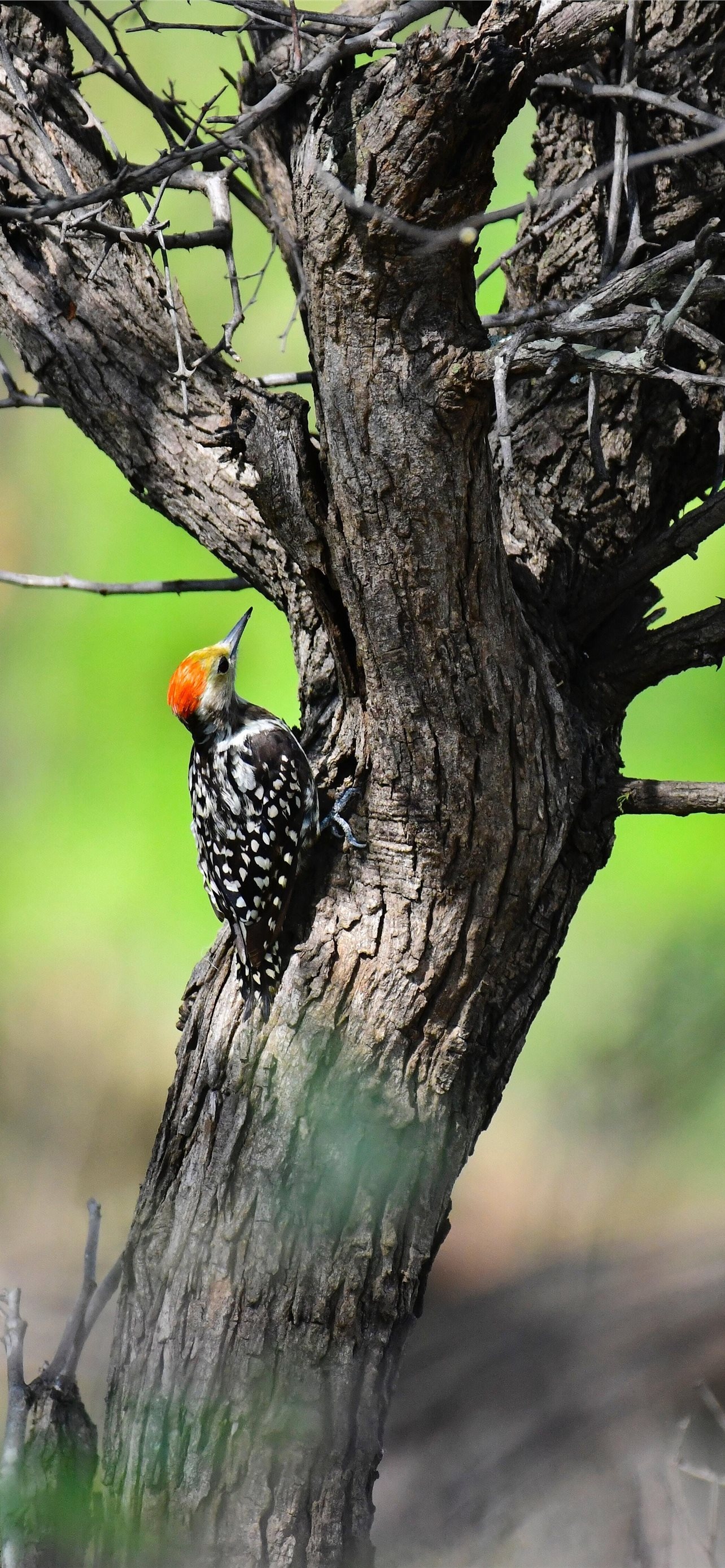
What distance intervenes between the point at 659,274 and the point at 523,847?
1.04 meters

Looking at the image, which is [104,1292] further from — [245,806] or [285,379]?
[285,379]

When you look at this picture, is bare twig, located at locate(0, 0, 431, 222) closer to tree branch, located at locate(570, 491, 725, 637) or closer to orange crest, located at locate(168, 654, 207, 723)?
tree branch, located at locate(570, 491, 725, 637)

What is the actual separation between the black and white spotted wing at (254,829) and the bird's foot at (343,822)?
0.28 feet

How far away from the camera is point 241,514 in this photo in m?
2.30

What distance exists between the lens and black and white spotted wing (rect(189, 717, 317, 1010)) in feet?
7.41

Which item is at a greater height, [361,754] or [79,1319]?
[361,754]

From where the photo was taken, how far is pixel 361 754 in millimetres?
2068

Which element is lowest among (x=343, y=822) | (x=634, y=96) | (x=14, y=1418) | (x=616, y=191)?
(x=14, y=1418)

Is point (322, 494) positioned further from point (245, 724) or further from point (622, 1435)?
point (622, 1435)

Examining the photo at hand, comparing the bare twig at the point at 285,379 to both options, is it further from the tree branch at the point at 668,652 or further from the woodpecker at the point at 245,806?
the tree branch at the point at 668,652

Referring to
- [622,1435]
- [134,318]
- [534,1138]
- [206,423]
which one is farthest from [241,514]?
[534,1138]

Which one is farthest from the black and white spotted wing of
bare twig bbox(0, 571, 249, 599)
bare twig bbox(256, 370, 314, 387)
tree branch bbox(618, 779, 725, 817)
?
bare twig bbox(256, 370, 314, 387)

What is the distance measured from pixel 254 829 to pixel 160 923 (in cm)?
232

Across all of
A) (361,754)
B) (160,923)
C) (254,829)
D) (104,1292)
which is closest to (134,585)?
(254,829)
